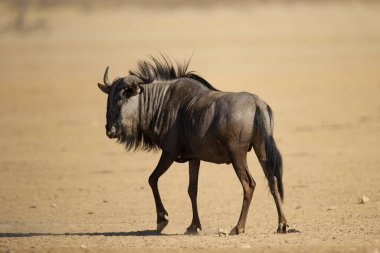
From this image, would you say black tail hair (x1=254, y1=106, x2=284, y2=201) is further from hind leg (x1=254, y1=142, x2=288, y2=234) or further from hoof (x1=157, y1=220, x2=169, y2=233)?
hoof (x1=157, y1=220, x2=169, y2=233)

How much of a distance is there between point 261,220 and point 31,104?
1338cm

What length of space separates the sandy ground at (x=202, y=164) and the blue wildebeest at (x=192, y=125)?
62 centimetres

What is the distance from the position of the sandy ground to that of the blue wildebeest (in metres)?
0.62

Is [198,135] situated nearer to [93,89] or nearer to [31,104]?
[31,104]

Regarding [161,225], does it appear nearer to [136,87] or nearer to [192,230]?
[192,230]

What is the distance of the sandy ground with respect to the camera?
10.4 m

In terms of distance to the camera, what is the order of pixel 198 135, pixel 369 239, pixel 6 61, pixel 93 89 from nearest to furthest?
pixel 369 239, pixel 198 135, pixel 93 89, pixel 6 61

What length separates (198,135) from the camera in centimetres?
995

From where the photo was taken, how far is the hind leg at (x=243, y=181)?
381 inches

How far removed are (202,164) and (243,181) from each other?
20.2 feet

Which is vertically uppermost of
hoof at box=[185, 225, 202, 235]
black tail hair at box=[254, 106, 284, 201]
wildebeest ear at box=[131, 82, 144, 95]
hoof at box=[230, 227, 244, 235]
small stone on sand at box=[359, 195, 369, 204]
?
wildebeest ear at box=[131, 82, 144, 95]

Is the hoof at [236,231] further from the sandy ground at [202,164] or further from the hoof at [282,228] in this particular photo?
the hoof at [282,228]

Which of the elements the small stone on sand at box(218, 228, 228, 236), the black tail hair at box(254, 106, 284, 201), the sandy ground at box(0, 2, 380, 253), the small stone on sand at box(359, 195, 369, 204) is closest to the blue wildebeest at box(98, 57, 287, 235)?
the black tail hair at box(254, 106, 284, 201)

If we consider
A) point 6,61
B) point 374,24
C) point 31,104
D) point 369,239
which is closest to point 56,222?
point 369,239
